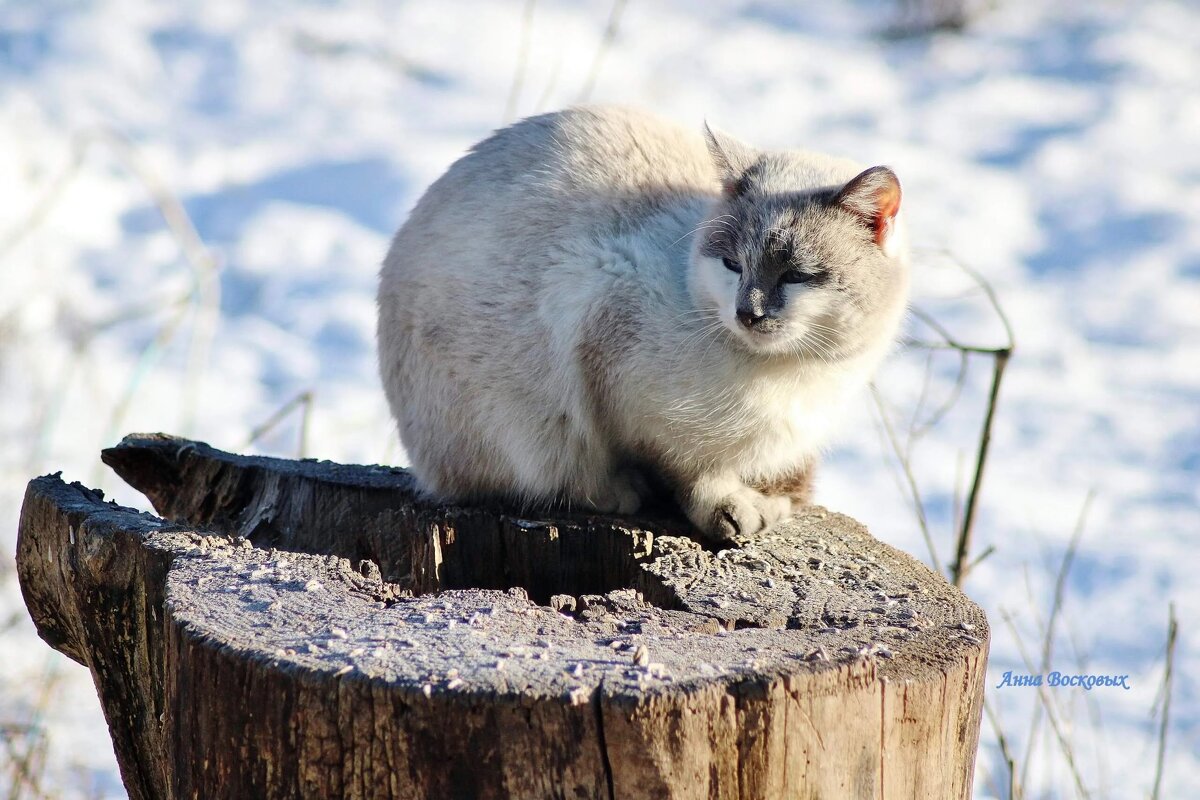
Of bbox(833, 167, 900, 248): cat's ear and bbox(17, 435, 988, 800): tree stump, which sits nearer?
bbox(17, 435, 988, 800): tree stump

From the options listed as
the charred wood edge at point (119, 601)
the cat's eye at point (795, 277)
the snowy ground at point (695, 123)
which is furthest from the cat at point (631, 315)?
the charred wood edge at point (119, 601)

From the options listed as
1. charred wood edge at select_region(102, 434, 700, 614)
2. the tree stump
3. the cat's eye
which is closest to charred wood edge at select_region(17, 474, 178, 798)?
the tree stump

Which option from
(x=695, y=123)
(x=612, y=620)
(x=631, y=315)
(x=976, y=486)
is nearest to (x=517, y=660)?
(x=612, y=620)

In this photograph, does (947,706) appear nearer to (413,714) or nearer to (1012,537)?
(413,714)

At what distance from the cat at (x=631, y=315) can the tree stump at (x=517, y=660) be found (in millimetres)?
239

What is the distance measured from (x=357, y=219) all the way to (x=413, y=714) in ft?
15.9

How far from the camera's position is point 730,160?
2.49 meters

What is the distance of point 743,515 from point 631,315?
49cm

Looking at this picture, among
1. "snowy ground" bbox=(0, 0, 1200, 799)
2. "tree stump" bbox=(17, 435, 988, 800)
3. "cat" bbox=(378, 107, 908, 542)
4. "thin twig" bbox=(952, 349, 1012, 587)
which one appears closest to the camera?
"tree stump" bbox=(17, 435, 988, 800)

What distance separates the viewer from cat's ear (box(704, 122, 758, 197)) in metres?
2.46

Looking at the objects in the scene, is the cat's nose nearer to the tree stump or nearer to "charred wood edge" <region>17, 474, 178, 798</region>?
the tree stump

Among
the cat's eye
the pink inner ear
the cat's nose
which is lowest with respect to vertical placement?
the cat's nose

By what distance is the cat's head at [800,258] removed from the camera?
2.30 metres

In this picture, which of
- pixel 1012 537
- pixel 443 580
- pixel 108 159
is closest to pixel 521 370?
pixel 443 580
